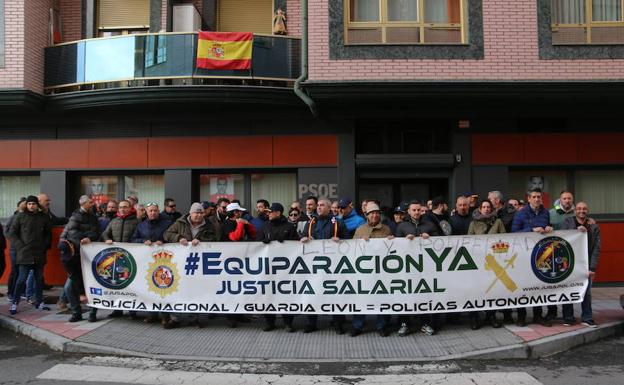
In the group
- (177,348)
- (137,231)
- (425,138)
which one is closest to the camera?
(177,348)

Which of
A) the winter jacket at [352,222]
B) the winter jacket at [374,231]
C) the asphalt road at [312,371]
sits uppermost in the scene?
the winter jacket at [352,222]

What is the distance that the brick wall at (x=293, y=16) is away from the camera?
10859 millimetres

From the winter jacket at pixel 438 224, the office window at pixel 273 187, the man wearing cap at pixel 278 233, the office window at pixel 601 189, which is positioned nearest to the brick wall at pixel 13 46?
the office window at pixel 273 187

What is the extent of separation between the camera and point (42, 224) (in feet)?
26.5

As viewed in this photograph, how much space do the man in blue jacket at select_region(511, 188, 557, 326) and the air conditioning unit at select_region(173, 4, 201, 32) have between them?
7.67 m

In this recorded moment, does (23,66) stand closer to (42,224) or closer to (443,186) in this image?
(42,224)

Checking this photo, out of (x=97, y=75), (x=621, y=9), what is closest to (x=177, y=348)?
(x=97, y=75)

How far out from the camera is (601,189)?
1070 cm

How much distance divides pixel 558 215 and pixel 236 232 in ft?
15.3

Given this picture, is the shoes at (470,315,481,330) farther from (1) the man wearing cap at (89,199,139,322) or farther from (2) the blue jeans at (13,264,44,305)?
(2) the blue jeans at (13,264,44,305)

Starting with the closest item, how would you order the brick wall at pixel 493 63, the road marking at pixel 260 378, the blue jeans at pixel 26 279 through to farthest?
the road marking at pixel 260 378 < the blue jeans at pixel 26 279 < the brick wall at pixel 493 63

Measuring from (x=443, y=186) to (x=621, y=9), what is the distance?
4935mm

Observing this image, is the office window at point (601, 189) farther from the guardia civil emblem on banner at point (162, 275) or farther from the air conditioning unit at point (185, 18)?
the air conditioning unit at point (185, 18)

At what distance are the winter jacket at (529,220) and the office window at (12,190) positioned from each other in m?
10.1
